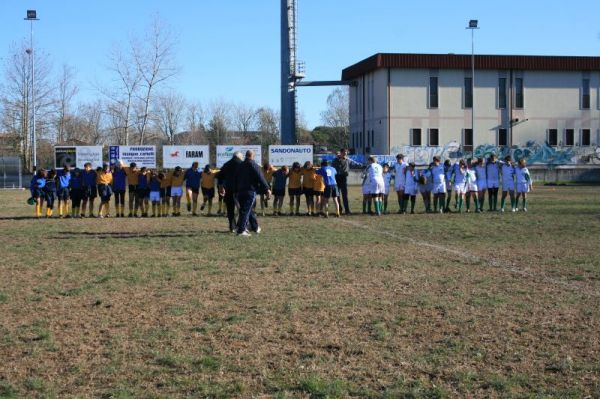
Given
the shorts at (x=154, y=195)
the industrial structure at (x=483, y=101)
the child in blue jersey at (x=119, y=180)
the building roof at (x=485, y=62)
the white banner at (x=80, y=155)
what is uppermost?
the building roof at (x=485, y=62)

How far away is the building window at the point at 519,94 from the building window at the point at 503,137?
253 centimetres

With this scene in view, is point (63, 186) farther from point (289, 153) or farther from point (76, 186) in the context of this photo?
point (289, 153)

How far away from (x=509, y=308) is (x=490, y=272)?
291 cm

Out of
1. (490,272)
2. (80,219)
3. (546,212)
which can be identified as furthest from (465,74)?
(490,272)

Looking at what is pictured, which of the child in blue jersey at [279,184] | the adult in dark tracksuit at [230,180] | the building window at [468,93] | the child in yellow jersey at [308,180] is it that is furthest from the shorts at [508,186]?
the building window at [468,93]

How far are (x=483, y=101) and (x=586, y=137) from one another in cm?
1031

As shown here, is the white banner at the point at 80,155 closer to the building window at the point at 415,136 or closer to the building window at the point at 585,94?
the building window at the point at 415,136

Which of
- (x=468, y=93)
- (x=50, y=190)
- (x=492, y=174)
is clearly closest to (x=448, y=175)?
(x=492, y=174)

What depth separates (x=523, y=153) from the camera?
65375mm

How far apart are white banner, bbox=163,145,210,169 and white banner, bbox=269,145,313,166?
4404 mm

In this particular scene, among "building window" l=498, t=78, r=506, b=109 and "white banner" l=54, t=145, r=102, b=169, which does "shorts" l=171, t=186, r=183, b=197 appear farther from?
"building window" l=498, t=78, r=506, b=109

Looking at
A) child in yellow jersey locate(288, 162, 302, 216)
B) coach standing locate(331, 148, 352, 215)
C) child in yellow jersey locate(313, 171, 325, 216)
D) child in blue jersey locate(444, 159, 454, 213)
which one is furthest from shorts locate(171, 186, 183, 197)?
child in blue jersey locate(444, 159, 454, 213)

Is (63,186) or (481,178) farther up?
(481,178)

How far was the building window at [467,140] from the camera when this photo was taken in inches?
2552
